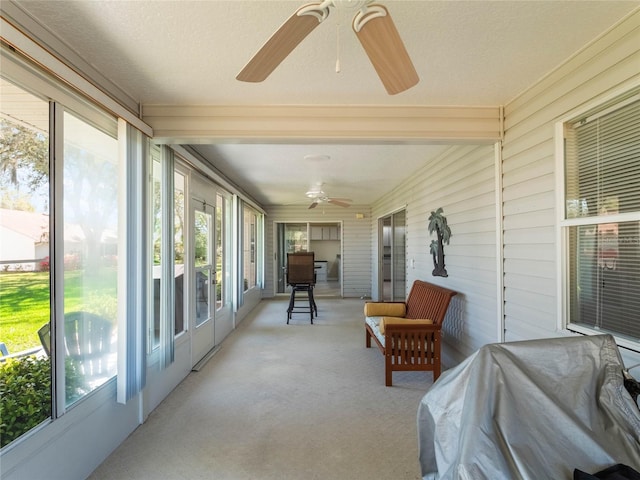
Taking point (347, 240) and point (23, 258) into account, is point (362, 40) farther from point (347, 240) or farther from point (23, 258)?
point (347, 240)

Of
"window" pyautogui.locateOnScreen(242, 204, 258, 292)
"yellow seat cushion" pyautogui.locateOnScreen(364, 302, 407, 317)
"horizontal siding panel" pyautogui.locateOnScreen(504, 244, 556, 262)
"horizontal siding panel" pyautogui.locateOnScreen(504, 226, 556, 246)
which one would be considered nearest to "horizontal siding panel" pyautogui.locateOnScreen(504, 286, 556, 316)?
"horizontal siding panel" pyautogui.locateOnScreen(504, 244, 556, 262)

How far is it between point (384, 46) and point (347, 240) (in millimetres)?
7361

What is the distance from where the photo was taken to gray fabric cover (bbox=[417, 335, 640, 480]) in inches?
41.1

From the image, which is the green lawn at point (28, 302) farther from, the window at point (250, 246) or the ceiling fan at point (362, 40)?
the window at point (250, 246)

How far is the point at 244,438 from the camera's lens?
230 cm

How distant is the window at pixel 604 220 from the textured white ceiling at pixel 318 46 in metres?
0.52

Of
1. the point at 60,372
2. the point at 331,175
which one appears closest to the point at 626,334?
the point at 60,372

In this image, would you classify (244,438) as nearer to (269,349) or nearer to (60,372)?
(60,372)

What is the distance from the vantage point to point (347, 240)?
863 cm

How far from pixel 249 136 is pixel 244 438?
232 centimetres

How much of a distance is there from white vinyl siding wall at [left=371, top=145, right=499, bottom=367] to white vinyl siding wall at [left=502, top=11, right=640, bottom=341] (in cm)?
23

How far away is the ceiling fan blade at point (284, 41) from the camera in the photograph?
1.17m

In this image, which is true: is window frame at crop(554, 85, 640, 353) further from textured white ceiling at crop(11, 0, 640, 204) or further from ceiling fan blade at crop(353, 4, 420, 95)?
ceiling fan blade at crop(353, 4, 420, 95)

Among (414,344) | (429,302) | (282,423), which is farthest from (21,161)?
(429,302)
